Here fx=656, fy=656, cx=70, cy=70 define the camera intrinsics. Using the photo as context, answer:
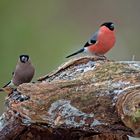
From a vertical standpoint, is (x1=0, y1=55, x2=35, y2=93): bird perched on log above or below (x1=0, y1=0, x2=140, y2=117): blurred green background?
above

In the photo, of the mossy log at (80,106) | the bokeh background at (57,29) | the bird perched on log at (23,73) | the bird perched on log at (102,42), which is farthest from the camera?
the bokeh background at (57,29)

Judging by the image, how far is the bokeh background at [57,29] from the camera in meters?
7.59

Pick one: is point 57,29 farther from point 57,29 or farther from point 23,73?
point 23,73

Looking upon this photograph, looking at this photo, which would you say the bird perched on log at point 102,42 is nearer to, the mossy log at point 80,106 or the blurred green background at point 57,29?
the mossy log at point 80,106

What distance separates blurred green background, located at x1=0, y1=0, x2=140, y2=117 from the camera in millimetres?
7593

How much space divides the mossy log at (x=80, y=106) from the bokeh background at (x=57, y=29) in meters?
4.35

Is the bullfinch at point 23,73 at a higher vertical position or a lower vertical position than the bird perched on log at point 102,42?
lower

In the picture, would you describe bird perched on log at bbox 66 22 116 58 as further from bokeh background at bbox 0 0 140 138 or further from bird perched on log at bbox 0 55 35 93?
bokeh background at bbox 0 0 140 138

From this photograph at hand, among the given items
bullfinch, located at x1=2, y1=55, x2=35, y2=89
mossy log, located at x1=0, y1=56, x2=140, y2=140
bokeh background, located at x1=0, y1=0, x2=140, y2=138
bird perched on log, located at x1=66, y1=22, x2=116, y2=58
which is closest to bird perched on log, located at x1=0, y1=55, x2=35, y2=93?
bullfinch, located at x1=2, y1=55, x2=35, y2=89

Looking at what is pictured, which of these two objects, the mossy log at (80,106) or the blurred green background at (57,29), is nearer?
the mossy log at (80,106)

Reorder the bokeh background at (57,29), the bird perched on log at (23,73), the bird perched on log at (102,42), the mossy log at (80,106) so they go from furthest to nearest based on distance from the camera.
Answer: the bokeh background at (57,29) → the bird perched on log at (102,42) → the bird perched on log at (23,73) → the mossy log at (80,106)

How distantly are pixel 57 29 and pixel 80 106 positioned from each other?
6489mm

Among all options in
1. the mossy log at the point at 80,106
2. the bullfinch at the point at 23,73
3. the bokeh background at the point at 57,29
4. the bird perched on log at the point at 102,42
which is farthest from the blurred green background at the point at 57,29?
the mossy log at the point at 80,106

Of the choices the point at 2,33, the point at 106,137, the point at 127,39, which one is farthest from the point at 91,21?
the point at 106,137
